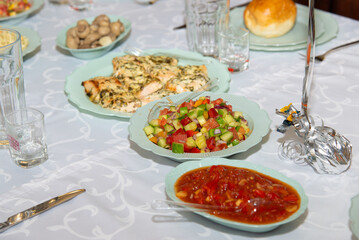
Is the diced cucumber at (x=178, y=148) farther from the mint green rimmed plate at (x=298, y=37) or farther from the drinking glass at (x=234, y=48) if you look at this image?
the mint green rimmed plate at (x=298, y=37)

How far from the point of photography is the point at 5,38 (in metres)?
1.58

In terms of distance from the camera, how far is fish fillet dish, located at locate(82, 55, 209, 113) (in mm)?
1708

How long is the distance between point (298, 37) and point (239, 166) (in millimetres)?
1088

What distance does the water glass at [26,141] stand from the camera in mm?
1421

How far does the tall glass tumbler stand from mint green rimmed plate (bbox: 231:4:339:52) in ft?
3.26

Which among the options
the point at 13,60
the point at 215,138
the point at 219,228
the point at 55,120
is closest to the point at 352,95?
the point at 215,138

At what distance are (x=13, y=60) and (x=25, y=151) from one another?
0.30 metres

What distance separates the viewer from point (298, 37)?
2.18 meters

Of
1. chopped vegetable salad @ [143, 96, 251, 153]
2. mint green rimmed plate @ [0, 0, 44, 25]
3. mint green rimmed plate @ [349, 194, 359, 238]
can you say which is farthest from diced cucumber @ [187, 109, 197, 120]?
mint green rimmed plate @ [0, 0, 44, 25]

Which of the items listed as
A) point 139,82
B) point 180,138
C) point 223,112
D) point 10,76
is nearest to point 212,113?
point 223,112

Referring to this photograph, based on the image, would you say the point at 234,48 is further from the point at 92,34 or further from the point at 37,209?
the point at 37,209

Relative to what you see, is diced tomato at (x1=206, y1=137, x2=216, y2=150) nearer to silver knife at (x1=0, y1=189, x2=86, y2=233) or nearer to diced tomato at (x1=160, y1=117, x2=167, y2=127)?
diced tomato at (x1=160, y1=117, x2=167, y2=127)

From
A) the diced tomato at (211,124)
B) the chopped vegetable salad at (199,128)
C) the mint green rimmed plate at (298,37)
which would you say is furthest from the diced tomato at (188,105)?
the mint green rimmed plate at (298,37)

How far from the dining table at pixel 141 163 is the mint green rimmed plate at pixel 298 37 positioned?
0.02m
